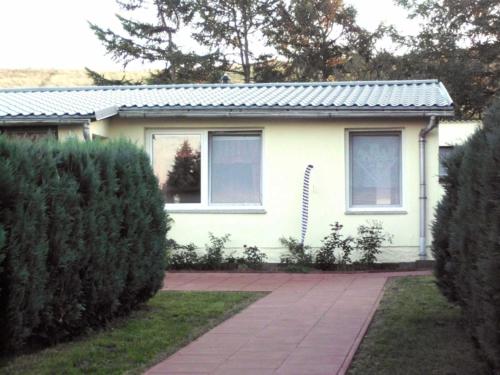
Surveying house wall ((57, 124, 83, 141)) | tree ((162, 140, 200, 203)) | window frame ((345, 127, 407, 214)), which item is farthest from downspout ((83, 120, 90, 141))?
window frame ((345, 127, 407, 214))

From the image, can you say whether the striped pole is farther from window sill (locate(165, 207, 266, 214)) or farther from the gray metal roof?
the gray metal roof

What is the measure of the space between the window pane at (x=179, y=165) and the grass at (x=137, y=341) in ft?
14.9

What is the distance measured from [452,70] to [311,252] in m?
18.1

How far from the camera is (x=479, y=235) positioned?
486cm

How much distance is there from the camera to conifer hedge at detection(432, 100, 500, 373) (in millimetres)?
4306

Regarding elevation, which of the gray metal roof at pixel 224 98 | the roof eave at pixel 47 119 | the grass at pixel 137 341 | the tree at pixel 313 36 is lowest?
the grass at pixel 137 341

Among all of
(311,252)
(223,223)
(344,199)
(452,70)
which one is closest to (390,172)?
(344,199)

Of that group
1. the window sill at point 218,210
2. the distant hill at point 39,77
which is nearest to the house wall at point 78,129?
the window sill at point 218,210

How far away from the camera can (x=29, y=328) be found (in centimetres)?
582

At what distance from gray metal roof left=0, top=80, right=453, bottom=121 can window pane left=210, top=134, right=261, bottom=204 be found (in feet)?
2.52

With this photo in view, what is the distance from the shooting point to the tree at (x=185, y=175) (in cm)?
1373

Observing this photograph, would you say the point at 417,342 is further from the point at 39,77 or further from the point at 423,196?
the point at 39,77

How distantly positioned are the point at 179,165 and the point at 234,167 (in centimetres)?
114

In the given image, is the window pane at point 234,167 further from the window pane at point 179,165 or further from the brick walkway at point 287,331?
the brick walkway at point 287,331
